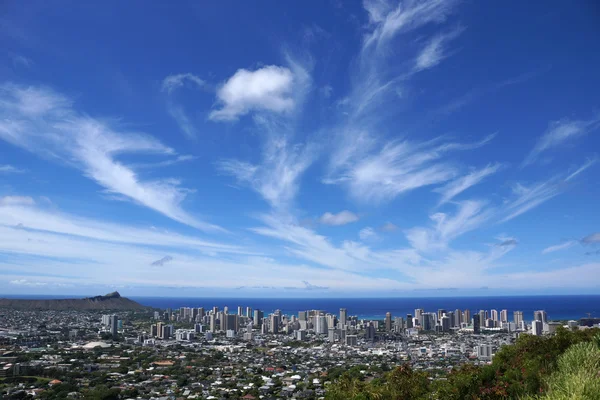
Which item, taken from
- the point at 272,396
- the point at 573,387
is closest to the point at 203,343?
the point at 272,396

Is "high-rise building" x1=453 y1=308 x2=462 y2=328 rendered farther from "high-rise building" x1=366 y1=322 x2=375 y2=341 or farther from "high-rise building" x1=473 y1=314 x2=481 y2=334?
"high-rise building" x1=366 y1=322 x2=375 y2=341

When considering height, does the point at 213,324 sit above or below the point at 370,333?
below

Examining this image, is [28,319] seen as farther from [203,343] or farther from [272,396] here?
[272,396]

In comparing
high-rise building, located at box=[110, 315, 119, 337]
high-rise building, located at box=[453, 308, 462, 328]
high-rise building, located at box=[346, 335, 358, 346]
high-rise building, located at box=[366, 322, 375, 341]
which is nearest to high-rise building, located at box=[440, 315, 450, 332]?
high-rise building, located at box=[453, 308, 462, 328]

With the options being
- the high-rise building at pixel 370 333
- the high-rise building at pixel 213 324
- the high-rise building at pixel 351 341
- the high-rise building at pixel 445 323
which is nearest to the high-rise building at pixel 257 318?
the high-rise building at pixel 213 324

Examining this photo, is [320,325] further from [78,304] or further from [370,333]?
[78,304]

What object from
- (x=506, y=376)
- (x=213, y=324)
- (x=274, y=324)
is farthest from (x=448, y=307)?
(x=506, y=376)
